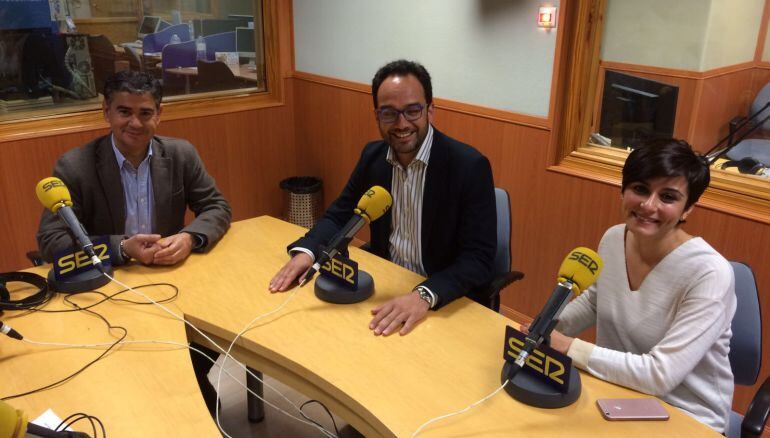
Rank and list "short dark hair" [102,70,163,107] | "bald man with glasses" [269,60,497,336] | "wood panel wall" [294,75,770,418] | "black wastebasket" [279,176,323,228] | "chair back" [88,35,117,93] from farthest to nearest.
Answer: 1. "black wastebasket" [279,176,323,228]
2. "chair back" [88,35,117,93]
3. "wood panel wall" [294,75,770,418]
4. "short dark hair" [102,70,163,107]
5. "bald man with glasses" [269,60,497,336]

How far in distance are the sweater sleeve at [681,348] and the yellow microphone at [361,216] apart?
2.25ft

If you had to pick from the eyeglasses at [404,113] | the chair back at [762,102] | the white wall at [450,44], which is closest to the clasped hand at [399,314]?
the eyeglasses at [404,113]

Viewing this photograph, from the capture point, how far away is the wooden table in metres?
1.28

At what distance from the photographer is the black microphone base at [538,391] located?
131 centimetres

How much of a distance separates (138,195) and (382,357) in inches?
49.5

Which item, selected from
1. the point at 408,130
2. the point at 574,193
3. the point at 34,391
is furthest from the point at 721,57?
the point at 34,391

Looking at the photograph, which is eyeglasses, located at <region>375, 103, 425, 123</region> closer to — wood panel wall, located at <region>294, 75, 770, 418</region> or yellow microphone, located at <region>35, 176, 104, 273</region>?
yellow microphone, located at <region>35, 176, 104, 273</region>

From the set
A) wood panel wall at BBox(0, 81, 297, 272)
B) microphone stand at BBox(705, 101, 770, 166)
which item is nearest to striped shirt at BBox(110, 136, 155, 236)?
wood panel wall at BBox(0, 81, 297, 272)

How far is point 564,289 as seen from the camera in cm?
129

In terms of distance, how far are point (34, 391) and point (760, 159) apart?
271 cm

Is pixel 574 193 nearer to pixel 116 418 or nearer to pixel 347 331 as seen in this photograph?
pixel 347 331

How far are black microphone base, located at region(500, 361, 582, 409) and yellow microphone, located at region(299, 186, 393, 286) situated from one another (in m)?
0.60

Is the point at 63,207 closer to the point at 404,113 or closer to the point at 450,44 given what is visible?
the point at 404,113

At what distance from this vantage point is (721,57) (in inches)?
115
